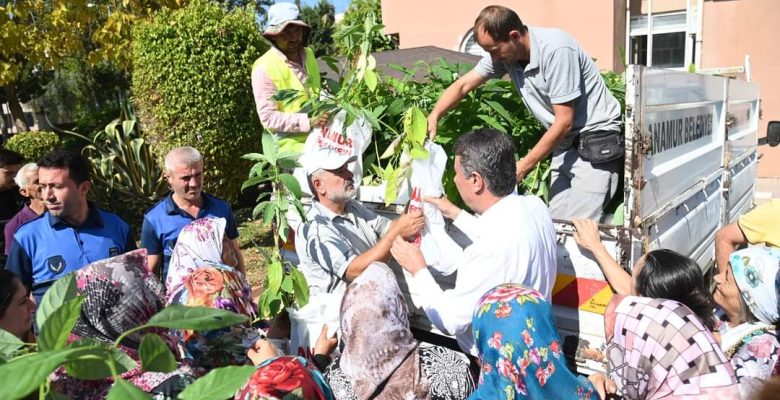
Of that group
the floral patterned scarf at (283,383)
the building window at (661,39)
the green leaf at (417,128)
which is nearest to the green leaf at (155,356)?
the floral patterned scarf at (283,383)

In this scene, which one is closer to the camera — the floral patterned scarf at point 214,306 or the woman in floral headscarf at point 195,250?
the floral patterned scarf at point 214,306

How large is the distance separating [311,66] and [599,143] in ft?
4.50

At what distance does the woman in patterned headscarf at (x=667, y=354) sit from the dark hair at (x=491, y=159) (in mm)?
584

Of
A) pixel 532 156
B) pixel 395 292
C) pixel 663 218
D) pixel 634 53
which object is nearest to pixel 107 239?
pixel 395 292

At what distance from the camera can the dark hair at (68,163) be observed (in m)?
2.75

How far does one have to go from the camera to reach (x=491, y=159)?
7.17 ft

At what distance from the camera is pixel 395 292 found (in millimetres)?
2189

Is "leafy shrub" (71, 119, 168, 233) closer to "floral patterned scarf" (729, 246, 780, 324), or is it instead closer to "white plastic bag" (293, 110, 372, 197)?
"white plastic bag" (293, 110, 372, 197)

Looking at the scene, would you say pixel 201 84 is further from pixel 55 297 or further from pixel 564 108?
pixel 55 297

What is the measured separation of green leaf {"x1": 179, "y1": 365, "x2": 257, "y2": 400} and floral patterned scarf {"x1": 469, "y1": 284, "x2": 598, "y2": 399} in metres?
1.17

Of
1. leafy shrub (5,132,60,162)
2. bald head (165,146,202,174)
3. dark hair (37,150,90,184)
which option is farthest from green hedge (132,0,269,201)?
dark hair (37,150,90,184)

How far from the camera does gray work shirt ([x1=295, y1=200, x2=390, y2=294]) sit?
8.50ft

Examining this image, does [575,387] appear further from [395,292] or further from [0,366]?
[0,366]

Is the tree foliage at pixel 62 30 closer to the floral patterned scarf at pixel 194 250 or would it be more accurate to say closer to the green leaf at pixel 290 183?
the floral patterned scarf at pixel 194 250
